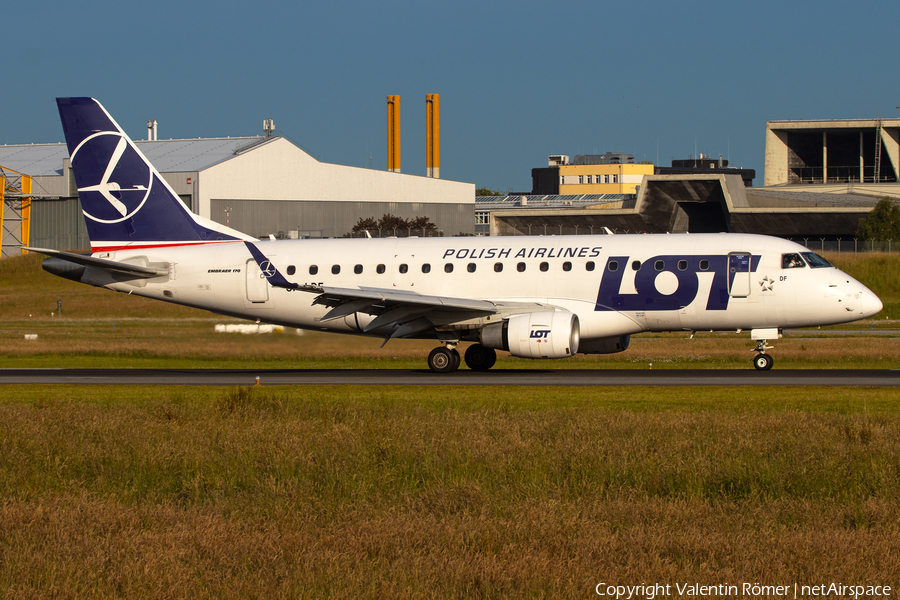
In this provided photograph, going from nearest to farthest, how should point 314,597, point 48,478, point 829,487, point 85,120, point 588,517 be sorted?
point 314,597
point 588,517
point 829,487
point 48,478
point 85,120

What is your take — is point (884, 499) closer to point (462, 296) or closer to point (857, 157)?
point (462, 296)

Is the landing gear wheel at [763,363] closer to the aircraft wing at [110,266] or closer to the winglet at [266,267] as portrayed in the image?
the winglet at [266,267]

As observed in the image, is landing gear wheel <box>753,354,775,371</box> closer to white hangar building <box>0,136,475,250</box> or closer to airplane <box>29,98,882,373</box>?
airplane <box>29,98,882,373</box>

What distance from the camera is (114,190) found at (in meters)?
32.9

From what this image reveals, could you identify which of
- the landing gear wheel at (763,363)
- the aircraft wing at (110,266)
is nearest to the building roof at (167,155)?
the aircraft wing at (110,266)

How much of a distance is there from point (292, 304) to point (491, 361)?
21.5ft

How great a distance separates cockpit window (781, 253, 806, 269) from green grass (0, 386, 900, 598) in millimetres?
8329

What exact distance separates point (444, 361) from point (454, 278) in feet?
8.50

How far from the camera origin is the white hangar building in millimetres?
93000

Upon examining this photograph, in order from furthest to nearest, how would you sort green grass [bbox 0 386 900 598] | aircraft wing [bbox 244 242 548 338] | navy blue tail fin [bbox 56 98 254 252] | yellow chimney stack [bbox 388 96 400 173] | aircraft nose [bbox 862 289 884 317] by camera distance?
yellow chimney stack [bbox 388 96 400 173] < navy blue tail fin [bbox 56 98 254 252] < aircraft wing [bbox 244 242 548 338] < aircraft nose [bbox 862 289 884 317] < green grass [bbox 0 386 900 598]

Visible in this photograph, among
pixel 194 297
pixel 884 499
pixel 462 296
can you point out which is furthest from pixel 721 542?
pixel 194 297

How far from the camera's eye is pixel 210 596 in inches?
371

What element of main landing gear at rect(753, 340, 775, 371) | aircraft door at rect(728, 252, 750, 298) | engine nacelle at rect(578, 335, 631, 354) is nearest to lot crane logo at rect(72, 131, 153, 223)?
engine nacelle at rect(578, 335, 631, 354)

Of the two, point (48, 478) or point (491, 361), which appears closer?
point (48, 478)
